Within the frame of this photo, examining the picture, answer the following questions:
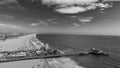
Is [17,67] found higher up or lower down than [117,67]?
higher up

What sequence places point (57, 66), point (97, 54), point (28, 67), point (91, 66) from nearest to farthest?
point (28, 67)
point (57, 66)
point (91, 66)
point (97, 54)

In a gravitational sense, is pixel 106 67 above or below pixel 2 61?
below

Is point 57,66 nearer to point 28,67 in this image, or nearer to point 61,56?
point 28,67

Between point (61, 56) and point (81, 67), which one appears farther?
point (61, 56)

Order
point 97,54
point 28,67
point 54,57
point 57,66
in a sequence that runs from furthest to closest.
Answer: point 97,54 < point 54,57 < point 57,66 < point 28,67

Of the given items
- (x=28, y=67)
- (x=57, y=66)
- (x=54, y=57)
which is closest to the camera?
(x=28, y=67)

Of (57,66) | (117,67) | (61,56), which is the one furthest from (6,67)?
(117,67)

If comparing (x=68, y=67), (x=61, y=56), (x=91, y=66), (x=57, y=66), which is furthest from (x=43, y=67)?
(x=91, y=66)

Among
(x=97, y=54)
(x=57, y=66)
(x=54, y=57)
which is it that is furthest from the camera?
(x=97, y=54)

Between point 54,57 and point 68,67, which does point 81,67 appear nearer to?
point 68,67
